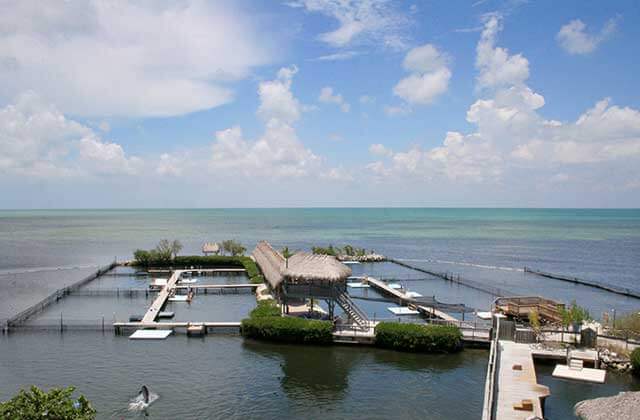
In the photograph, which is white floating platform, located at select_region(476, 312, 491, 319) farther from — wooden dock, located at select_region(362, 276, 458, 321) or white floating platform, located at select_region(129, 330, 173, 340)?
white floating platform, located at select_region(129, 330, 173, 340)

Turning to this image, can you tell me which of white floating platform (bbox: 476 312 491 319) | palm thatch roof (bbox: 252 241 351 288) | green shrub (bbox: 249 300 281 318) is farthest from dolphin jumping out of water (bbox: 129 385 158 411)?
white floating platform (bbox: 476 312 491 319)

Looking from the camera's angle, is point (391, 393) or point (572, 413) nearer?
point (572, 413)

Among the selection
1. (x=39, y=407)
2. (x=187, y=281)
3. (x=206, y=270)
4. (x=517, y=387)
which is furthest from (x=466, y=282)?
(x=39, y=407)

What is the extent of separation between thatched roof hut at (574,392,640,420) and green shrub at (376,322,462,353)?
11.1m

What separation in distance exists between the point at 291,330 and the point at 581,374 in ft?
58.9

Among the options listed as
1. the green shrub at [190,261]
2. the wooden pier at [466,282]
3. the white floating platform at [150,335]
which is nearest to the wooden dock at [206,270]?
the green shrub at [190,261]

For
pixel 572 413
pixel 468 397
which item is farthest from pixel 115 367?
pixel 572 413

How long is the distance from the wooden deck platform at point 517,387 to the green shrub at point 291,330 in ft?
37.4

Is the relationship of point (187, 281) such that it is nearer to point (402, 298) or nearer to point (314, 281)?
point (402, 298)

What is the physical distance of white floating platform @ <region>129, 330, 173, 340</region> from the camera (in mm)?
36656

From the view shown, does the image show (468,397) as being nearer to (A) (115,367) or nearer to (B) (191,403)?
(B) (191,403)

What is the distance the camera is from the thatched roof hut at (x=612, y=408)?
830 inches

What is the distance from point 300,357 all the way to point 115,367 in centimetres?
1126

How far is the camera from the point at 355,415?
81.9 ft
